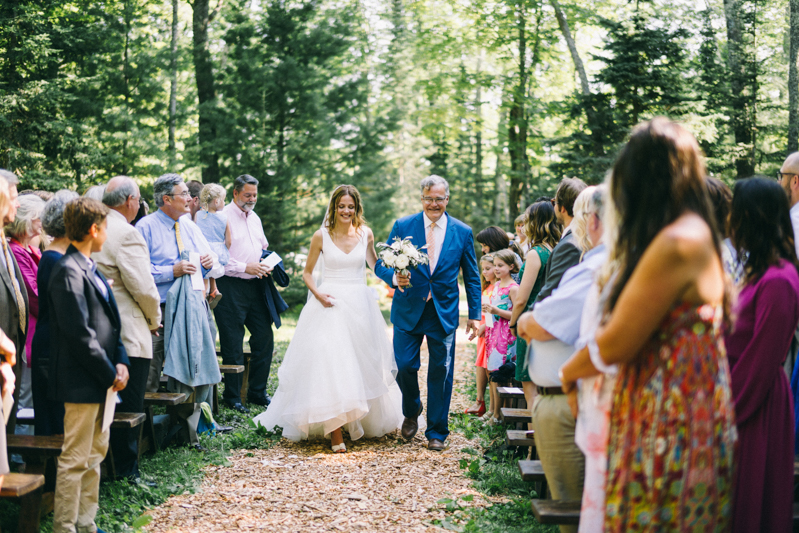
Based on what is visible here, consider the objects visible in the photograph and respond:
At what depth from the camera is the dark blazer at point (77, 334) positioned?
3.46 metres

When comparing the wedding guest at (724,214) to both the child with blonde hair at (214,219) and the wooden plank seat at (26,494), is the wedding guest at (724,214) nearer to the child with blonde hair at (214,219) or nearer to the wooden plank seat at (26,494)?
the wooden plank seat at (26,494)

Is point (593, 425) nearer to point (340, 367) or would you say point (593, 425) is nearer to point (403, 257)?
point (403, 257)

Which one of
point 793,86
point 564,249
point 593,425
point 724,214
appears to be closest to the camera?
point 593,425

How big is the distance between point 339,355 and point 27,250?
8.93ft

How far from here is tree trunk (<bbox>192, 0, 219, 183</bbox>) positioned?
14664mm

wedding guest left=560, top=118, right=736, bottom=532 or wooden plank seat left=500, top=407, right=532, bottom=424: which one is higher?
wedding guest left=560, top=118, right=736, bottom=532

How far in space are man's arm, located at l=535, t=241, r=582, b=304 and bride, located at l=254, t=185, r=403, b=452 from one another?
8.37 feet

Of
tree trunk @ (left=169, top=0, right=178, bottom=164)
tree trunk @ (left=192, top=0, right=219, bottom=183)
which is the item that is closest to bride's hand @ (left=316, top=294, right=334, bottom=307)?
tree trunk @ (left=192, top=0, right=219, bottom=183)

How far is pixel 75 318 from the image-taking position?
A: 11.3 ft

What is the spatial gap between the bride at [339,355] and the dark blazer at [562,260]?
2550 mm

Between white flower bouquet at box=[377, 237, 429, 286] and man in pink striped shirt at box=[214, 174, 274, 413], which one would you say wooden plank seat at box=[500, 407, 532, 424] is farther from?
man in pink striped shirt at box=[214, 174, 274, 413]

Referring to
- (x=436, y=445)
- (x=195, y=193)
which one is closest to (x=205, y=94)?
(x=195, y=193)

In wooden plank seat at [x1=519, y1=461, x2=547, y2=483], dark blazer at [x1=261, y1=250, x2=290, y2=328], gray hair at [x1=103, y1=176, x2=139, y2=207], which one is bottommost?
wooden plank seat at [x1=519, y1=461, x2=547, y2=483]

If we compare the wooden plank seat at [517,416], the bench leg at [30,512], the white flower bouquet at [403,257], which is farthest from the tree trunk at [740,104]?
the bench leg at [30,512]
